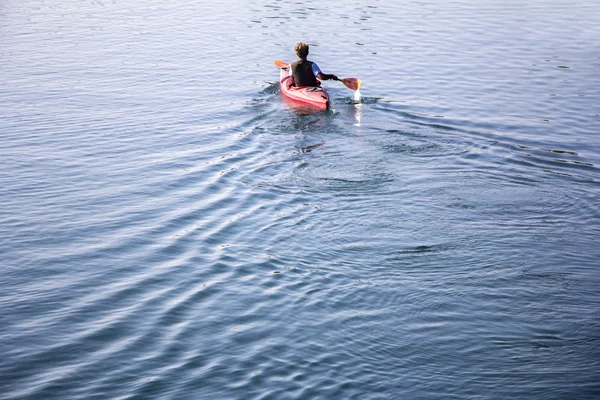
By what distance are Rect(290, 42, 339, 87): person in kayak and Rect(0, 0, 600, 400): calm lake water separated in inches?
29.9

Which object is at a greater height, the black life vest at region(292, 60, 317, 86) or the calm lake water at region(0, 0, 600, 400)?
the black life vest at region(292, 60, 317, 86)

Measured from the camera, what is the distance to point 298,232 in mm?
11344

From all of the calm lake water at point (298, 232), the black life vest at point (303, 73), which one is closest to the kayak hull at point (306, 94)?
the black life vest at point (303, 73)

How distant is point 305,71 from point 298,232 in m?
7.82

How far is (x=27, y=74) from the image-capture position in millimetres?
21469

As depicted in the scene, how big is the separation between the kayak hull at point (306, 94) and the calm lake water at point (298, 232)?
0.39 metres

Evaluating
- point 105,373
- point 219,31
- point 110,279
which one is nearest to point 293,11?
point 219,31

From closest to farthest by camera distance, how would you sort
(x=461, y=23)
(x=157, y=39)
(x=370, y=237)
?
1. (x=370, y=237)
2. (x=157, y=39)
3. (x=461, y=23)

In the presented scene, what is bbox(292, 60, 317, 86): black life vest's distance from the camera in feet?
59.3

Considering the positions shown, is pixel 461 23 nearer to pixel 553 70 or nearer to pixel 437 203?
pixel 553 70

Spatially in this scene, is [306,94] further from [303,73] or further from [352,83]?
[352,83]

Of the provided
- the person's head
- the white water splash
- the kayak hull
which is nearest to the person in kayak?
the person's head

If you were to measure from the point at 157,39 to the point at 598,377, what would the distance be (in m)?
23.0

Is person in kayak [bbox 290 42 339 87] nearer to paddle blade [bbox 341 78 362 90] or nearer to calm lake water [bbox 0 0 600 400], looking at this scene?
paddle blade [bbox 341 78 362 90]
